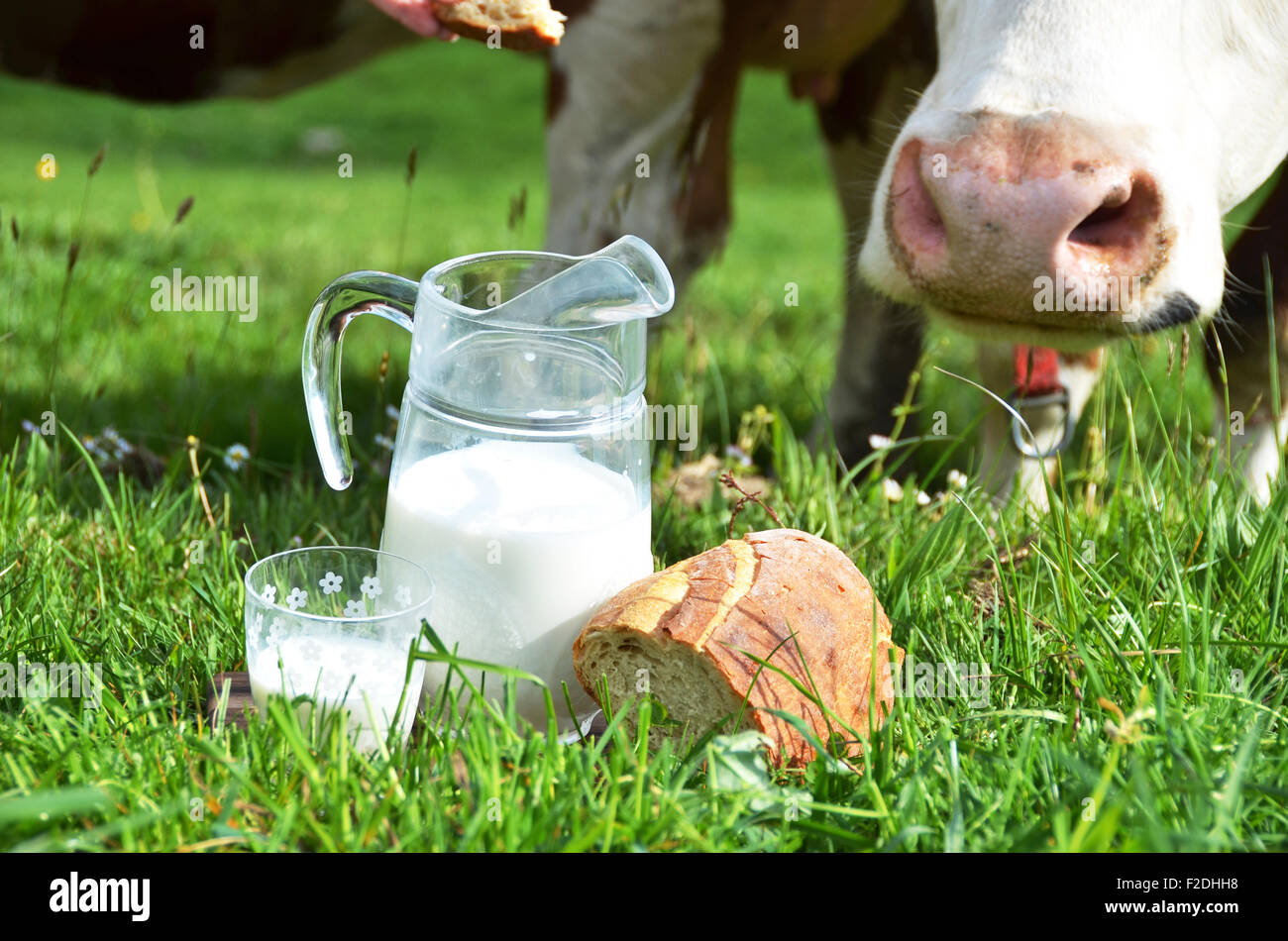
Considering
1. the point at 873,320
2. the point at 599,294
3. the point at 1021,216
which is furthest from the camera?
the point at 873,320

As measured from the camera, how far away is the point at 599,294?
1.65 meters

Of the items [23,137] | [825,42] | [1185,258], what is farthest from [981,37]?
[23,137]

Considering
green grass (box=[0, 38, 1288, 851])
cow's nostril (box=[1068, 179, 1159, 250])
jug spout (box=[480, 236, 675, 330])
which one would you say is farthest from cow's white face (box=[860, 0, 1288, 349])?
jug spout (box=[480, 236, 675, 330])

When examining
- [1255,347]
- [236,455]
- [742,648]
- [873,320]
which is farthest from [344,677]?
[873,320]

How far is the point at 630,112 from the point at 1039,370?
1.10 metres

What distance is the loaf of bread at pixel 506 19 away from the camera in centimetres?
198

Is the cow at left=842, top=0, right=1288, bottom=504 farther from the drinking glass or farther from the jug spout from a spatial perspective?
the drinking glass

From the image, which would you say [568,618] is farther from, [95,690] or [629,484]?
[95,690]

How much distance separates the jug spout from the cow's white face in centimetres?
46

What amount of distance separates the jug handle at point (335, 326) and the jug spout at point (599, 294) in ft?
0.45

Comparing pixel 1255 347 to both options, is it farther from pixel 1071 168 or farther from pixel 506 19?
pixel 506 19

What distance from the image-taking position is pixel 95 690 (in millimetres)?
1617

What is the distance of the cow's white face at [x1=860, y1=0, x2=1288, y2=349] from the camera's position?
176cm
